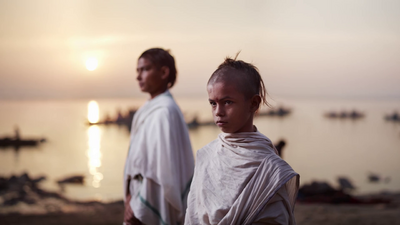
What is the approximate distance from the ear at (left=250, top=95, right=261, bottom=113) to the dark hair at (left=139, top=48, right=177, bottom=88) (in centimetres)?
129

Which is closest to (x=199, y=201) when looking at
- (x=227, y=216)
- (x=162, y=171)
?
(x=227, y=216)

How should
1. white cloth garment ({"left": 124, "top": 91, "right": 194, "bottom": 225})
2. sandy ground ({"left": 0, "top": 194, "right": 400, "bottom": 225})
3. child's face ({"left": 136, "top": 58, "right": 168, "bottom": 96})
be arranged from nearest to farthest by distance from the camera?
white cloth garment ({"left": 124, "top": 91, "right": 194, "bottom": 225}) → child's face ({"left": 136, "top": 58, "right": 168, "bottom": 96}) → sandy ground ({"left": 0, "top": 194, "right": 400, "bottom": 225})

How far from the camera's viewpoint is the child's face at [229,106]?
4.62 ft

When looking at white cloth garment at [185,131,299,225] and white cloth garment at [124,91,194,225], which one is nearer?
white cloth garment at [185,131,299,225]

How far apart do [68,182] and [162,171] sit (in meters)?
4.62

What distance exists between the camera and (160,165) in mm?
2471

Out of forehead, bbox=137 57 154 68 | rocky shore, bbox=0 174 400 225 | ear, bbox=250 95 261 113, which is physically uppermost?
forehead, bbox=137 57 154 68

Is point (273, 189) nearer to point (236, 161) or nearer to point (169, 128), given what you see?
point (236, 161)

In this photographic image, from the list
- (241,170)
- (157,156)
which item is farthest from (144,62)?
(241,170)

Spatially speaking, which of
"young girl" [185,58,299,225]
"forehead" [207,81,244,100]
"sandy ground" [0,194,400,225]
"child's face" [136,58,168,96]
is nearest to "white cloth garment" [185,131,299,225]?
"young girl" [185,58,299,225]

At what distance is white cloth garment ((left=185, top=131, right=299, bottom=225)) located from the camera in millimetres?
1353

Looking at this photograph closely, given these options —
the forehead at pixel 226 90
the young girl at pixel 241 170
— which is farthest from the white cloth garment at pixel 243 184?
the forehead at pixel 226 90

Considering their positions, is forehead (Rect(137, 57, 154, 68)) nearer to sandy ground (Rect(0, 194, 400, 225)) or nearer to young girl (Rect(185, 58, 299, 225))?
young girl (Rect(185, 58, 299, 225))

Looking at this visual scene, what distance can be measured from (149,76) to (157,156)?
1.73 feet
